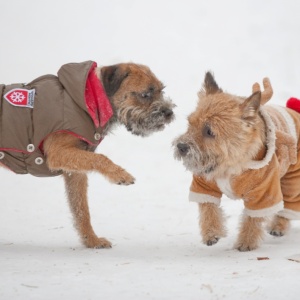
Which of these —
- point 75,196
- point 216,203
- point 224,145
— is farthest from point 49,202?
point 224,145

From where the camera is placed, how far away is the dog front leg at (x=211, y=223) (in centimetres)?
388

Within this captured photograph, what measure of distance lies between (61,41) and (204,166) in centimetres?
709

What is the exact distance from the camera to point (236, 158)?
3.65m

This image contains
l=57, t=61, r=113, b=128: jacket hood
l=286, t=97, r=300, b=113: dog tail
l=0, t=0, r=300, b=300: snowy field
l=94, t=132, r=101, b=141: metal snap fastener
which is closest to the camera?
l=0, t=0, r=300, b=300: snowy field

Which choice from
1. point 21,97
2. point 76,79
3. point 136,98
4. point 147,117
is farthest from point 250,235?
point 21,97

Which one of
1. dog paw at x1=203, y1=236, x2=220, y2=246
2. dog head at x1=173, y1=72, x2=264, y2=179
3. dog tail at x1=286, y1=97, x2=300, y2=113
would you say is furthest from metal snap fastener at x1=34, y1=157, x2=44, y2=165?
dog tail at x1=286, y1=97, x2=300, y2=113

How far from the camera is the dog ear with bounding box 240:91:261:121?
11.8 ft

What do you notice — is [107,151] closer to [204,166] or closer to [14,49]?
[14,49]

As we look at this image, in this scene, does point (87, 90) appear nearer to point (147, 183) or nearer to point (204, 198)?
point (204, 198)

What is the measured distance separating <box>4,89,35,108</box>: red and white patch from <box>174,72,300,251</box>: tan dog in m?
1.23

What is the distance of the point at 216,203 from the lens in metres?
4.01

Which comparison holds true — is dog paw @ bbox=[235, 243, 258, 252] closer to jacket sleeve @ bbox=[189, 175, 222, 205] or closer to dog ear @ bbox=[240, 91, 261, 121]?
jacket sleeve @ bbox=[189, 175, 222, 205]

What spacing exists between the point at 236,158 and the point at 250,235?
28.3 inches

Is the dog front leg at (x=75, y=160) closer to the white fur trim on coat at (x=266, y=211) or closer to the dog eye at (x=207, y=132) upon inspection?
the dog eye at (x=207, y=132)
